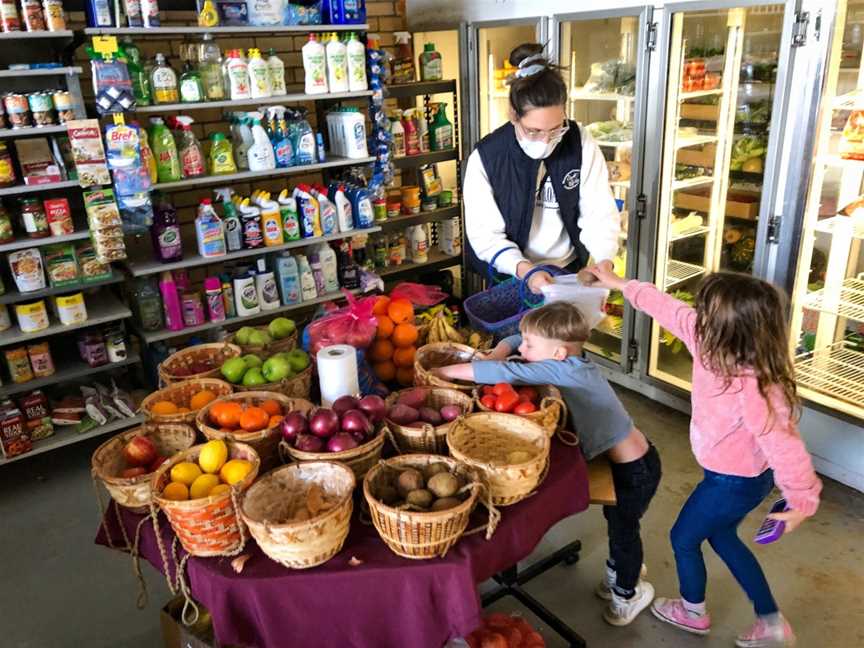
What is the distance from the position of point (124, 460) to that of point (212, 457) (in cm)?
30

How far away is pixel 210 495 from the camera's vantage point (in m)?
1.54

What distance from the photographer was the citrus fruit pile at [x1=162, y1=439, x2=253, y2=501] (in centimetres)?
158

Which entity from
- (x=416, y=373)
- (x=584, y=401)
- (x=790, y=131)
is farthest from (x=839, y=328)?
(x=416, y=373)

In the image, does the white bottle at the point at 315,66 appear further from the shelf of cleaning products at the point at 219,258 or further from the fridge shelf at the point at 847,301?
the fridge shelf at the point at 847,301

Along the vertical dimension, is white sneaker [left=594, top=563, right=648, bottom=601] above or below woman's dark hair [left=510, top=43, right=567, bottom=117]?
below

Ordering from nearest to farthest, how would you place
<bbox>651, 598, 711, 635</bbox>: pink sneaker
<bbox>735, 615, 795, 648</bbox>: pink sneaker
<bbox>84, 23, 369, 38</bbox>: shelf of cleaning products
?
1. <bbox>735, 615, 795, 648</bbox>: pink sneaker
2. <bbox>651, 598, 711, 635</bbox>: pink sneaker
3. <bbox>84, 23, 369, 38</bbox>: shelf of cleaning products

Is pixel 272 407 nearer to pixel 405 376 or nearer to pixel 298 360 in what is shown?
pixel 298 360

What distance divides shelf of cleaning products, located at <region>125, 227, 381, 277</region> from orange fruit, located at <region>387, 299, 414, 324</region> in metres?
1.50

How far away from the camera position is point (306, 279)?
388cm

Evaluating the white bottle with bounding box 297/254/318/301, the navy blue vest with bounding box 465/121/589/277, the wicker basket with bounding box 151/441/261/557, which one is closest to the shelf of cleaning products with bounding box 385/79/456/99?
the white bottle with bounding box 297/254/318/301

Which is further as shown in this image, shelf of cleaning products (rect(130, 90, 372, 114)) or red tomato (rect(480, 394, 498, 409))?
shelf of cleaning products (rect(130, 90, 372, 114))

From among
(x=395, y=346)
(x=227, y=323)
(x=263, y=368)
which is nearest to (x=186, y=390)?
(x=263, y=368)

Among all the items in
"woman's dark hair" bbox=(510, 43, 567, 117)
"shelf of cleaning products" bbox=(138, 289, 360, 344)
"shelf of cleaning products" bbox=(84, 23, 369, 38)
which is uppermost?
"shelf of cleaning products" bbox=(84, 23, 369, 38)

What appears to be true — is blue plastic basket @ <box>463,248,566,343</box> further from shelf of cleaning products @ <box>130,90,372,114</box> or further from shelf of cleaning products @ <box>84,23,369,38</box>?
shelf of cleaning products @ <box>84,23,369,38</box>
